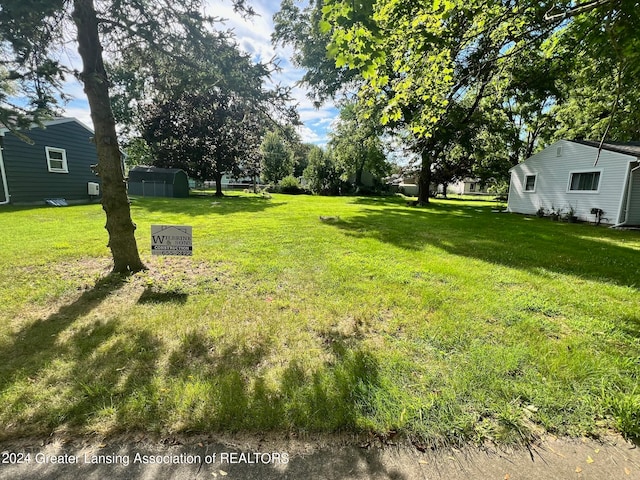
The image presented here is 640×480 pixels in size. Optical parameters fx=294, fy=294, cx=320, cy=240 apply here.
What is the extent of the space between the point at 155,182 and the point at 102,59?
1891cm

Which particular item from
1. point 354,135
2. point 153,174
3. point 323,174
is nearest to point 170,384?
point 354,135

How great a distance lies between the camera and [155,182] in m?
20.9

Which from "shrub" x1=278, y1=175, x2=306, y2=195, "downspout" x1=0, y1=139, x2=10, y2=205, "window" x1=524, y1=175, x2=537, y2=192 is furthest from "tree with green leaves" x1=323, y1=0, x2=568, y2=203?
"shrub" x1=278, y1=175, x2=306, y2=195

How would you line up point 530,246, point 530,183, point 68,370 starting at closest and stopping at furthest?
point 68,370
point 530,246
point 530,183

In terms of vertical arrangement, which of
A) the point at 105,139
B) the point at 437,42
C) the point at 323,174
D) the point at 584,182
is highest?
the point at 437,42

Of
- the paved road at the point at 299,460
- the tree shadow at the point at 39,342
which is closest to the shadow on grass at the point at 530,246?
the paved road at the point at 299,460

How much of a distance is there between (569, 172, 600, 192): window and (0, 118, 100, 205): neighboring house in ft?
65.3

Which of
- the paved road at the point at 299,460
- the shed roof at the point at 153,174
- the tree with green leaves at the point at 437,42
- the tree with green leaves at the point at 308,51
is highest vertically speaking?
the tree with green leaves at the point at 308,51

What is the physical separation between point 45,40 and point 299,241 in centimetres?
536

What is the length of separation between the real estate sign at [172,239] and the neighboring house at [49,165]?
9488 mm

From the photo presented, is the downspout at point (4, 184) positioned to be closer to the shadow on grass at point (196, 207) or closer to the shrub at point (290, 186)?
the shadow on grass at point (196, 207)

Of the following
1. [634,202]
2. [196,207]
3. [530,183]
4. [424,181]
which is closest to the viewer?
[634,202]

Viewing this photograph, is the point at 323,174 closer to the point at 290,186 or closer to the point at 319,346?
the point at 290,186

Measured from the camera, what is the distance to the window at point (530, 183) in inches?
600
